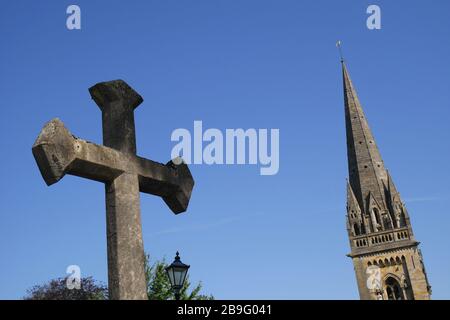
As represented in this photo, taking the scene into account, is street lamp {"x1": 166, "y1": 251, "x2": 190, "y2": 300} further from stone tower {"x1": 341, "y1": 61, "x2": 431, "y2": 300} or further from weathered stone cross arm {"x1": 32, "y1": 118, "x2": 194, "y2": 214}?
stone tower {"x1": 341, "y1": 61, "x2": 431, "y2": 300}

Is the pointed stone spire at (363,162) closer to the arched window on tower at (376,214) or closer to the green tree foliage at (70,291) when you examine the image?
the arched window on tower at (376,214)

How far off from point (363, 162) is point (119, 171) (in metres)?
64.6

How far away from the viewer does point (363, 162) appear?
67000mm

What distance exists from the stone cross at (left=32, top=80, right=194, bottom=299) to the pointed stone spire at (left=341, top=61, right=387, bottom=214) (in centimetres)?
6179

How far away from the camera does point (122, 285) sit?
15.4 feet

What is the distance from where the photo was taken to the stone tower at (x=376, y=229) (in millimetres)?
59656

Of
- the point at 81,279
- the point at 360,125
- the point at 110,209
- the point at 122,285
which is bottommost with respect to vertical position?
the point at 122,285

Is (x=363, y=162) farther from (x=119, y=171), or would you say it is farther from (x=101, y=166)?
(x=101, y=166)

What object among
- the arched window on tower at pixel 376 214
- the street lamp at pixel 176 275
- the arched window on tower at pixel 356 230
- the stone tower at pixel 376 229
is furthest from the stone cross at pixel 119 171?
the arched window on tower at pixel 376 214

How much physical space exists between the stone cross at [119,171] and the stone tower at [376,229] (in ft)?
186
